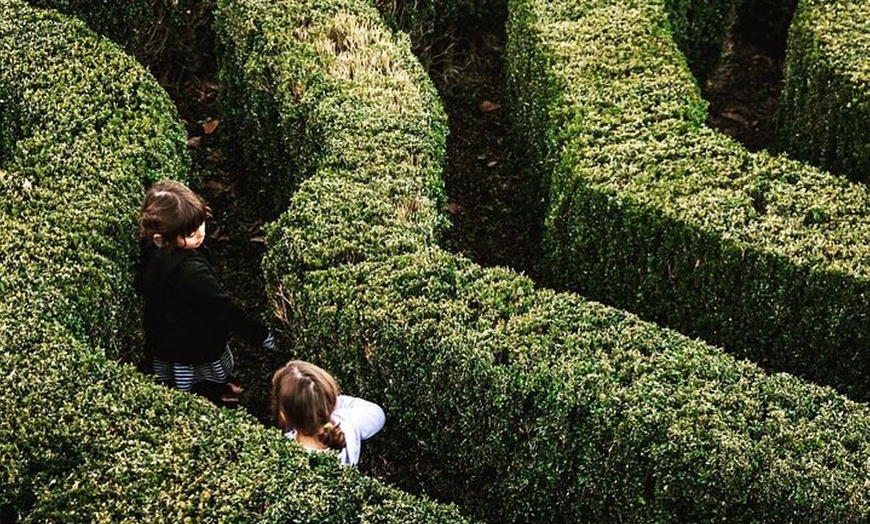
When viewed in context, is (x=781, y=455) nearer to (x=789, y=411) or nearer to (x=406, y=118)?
(x=789, y=411)

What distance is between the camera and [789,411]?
5371 millimetres

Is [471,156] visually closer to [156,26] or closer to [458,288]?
[156,26]

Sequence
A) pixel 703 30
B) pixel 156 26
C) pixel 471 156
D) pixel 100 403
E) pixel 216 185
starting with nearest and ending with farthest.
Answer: pixel 100 403, pixel 216 185, pixel 156 26, pixel 471 156, pixel 703 30

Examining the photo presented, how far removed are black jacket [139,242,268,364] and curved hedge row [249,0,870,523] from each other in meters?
0.40

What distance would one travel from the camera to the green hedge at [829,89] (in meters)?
7.98

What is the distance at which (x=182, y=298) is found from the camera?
5965 mm

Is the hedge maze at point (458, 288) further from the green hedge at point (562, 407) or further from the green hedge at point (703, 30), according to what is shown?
the green hedge at point (703, 30)

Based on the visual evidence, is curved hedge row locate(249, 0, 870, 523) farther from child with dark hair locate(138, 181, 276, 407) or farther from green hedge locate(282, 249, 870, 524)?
child with dark hair locate(138, 181, 276, 407)

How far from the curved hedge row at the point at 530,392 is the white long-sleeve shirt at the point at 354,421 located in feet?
0.62

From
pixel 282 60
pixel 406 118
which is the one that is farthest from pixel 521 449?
pixel 282 60

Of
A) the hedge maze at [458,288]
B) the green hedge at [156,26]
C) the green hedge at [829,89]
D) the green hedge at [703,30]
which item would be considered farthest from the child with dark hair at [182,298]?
the green hedge at [703,30]

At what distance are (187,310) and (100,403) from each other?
109 centimetres

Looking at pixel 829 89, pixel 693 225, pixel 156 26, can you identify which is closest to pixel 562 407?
pixel 693 225

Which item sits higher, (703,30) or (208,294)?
(703,30)
